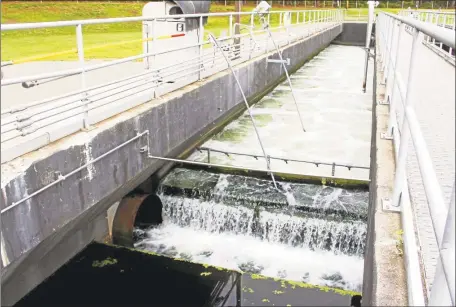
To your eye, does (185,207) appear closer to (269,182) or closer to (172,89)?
(269,182)

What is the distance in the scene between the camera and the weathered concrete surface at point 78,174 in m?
3.92

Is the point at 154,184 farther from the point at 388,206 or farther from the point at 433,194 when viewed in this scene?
the point at 433,194

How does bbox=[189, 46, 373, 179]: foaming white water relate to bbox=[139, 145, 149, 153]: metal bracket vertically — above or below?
below

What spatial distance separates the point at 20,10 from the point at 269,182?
112 ft

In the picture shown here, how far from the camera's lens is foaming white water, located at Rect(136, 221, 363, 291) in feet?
21.6

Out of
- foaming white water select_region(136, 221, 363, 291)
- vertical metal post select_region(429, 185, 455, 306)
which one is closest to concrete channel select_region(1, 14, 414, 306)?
foaming white water select_region(136, 221, 363, 291)

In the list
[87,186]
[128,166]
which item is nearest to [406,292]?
[87,186]

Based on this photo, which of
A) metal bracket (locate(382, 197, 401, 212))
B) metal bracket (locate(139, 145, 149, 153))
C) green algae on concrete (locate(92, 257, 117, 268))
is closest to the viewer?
metal bracket (locate(382, 197, 401, 212))

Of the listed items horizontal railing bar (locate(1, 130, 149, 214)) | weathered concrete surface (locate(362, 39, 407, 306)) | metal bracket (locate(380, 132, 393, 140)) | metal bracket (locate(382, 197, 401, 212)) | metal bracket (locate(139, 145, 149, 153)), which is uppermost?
metal bracket (locate(380, 132, 393, 140))

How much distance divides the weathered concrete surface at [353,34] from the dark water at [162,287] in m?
30.5

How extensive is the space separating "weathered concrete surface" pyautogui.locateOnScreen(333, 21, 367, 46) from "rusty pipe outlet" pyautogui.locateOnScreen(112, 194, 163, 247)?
29295 millimetres

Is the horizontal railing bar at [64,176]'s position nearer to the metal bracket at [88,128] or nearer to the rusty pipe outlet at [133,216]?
the metal bracket at [88,128]

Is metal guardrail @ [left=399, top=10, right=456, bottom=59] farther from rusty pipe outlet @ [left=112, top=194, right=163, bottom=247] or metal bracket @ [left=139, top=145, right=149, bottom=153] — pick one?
metal bracket @ [left=139, top=145, right=149, bottom=153]

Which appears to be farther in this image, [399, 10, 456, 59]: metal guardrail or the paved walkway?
[399, 10, 456, 59]: metal guardrail
